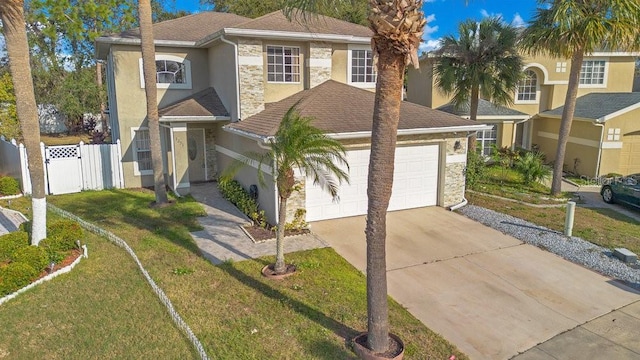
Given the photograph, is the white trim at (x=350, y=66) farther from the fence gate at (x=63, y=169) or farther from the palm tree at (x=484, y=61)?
the fence gate at (x=63, y=169)

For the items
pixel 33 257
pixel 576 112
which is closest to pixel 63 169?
pixel 33 257

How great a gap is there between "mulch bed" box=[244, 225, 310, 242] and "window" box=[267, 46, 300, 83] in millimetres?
6301

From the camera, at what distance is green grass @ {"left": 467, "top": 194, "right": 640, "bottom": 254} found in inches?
472

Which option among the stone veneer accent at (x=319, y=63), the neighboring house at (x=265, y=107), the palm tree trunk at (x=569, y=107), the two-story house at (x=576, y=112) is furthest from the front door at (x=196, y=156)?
the palm tree trunk at (x=569, y=107)

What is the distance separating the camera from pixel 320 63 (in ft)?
53.1

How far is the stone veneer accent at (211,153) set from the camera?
18234 mm

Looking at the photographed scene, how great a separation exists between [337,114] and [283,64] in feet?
12.7

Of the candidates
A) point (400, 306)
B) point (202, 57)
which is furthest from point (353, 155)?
point (202, 57)

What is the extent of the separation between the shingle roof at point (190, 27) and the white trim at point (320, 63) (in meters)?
5.18

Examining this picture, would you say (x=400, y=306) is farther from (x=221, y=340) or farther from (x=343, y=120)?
(x=343, y=120)

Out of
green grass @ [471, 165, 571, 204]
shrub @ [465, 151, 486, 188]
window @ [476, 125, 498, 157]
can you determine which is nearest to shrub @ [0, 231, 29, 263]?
shrub @ [465, 151, 486, 188]

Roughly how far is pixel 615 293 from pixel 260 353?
7.46m

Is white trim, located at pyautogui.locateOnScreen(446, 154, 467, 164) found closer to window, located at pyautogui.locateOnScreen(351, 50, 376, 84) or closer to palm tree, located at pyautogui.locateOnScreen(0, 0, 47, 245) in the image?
window, located at pyautogui.locateOnScreen(351, 50, 376, 84)

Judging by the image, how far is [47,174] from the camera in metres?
16.0
